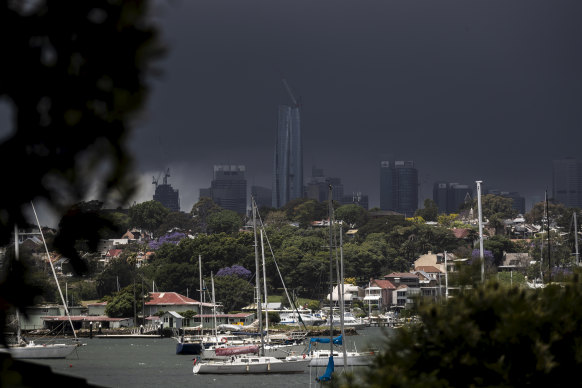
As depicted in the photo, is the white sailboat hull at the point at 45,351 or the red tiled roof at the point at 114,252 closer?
the white sailboat hull at the point at 45,351

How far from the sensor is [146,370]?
204ft

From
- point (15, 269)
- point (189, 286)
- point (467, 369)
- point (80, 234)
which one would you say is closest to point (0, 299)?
point (15, 269)

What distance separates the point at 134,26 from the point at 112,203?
884 mm

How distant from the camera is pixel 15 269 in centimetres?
477

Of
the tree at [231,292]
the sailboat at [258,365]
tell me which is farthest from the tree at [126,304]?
the sailboat at [258,365]

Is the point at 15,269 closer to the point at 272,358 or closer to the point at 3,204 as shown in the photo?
the point at 3,204

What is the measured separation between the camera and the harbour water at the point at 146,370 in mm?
52812

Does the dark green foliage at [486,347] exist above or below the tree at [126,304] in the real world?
above

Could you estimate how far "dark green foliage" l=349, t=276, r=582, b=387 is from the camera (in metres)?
10.0

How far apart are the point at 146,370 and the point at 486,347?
5409cm

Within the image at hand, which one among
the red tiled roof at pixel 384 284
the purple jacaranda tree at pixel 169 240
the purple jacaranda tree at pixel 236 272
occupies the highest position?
the purple jacaranda tree at pixel 169 240

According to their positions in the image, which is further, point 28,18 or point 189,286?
point 189,286

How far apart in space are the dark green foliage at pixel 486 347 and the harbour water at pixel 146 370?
27.5m

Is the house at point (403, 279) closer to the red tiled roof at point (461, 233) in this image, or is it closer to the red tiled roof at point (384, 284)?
the red tiled roof at point (384, 284)
